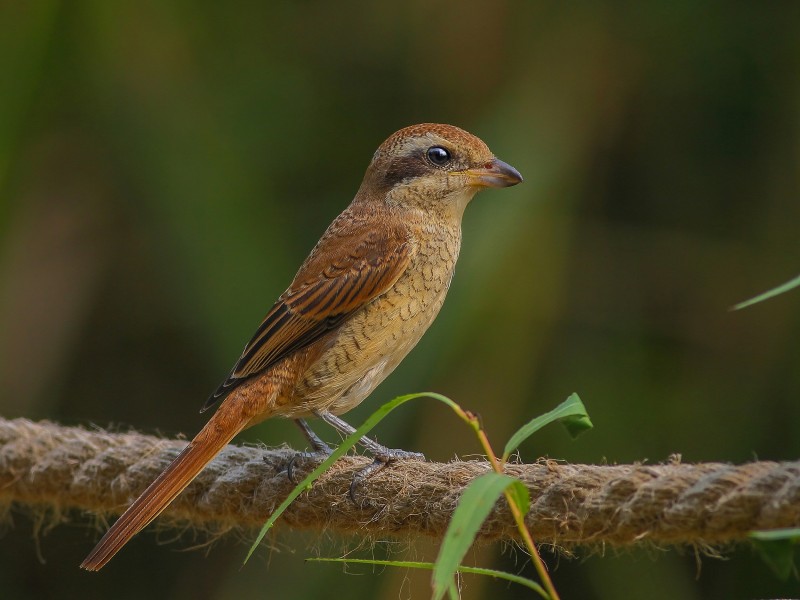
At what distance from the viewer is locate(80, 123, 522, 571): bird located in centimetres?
332

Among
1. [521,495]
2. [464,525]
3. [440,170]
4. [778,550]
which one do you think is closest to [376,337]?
[440,170]

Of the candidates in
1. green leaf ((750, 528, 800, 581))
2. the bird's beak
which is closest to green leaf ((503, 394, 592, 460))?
green leaf ((750, 528, 800, 581))

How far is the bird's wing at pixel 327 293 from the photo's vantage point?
3336 mm

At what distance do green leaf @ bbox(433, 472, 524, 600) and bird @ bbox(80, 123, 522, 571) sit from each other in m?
1.33

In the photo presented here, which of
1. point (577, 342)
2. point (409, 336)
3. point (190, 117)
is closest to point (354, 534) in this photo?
point (409, 336)

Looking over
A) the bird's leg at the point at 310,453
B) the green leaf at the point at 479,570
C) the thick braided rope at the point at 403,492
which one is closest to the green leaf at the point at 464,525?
the green leaf at the point at 479,570

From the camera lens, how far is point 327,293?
3.44 metres

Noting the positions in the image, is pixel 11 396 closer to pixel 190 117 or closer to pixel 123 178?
Result: pixel 123 178

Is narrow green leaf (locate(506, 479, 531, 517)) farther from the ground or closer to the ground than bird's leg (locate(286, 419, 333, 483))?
farther from the ground

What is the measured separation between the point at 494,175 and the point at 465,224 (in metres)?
1.03

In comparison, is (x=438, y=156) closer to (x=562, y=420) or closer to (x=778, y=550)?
(x=562, y=420)

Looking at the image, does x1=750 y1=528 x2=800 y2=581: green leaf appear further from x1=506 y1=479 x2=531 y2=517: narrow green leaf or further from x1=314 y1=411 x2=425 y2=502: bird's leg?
x1=314 y1=411 x2=425 y2=502: bird's leg

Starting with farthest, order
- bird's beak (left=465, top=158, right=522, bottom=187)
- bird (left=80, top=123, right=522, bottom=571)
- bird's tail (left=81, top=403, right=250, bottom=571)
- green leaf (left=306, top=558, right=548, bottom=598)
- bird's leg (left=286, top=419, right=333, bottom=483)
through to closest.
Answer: bird's beak (left=465, top=158, right=522, bottom=187) → bird (left=80, top=123, right=522, bottom=571) → bird's leg (left=286, top=419, right=333, bottom=483) → bird's tail (left=81, top=403, right=250, bottom=571) → green leaf (left=306, top=558, right=548, bottom=598)

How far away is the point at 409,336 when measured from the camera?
3449 millimetres
